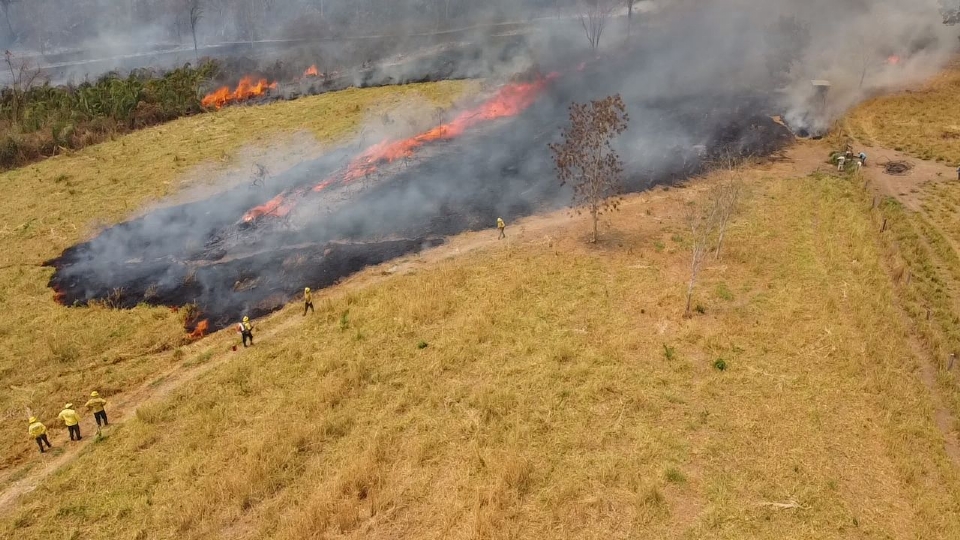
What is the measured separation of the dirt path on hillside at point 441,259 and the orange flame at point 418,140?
40.3ft

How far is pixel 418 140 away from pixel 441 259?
21.0 metres

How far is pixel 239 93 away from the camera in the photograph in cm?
7300

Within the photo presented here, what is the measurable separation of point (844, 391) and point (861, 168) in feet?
96.0

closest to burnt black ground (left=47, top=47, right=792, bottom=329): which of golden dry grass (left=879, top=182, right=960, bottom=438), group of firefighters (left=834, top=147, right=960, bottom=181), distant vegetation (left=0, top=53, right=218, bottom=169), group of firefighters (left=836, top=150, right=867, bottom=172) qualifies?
group of firefighters (left=834, top=147, right=960, bottom=181)

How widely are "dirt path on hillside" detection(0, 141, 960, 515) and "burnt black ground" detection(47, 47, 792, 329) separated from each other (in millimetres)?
1395

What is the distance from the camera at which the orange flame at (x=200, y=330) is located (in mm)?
27906

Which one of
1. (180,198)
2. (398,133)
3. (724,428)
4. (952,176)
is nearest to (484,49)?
(398,133)

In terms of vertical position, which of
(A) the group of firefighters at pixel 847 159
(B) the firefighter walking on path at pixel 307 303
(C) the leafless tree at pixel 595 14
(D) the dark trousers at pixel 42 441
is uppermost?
(C) the leafless tree at pixel 595 14

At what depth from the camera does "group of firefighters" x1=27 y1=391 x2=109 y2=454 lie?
66.5 feet

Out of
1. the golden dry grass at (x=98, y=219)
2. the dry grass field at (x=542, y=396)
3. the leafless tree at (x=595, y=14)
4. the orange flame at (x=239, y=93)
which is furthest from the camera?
→ the leafless tree at (x=595, y=14)

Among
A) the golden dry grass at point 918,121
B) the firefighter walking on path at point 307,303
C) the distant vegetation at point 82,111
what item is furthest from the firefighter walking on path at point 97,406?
the golden dry grass at point 918,121

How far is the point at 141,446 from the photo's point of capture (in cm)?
2045

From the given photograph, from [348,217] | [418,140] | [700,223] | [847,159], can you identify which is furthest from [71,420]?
[847,159]

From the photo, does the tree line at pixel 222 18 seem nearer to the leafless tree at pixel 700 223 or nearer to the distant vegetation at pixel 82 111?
the distant vegetation at pixel 82 111
